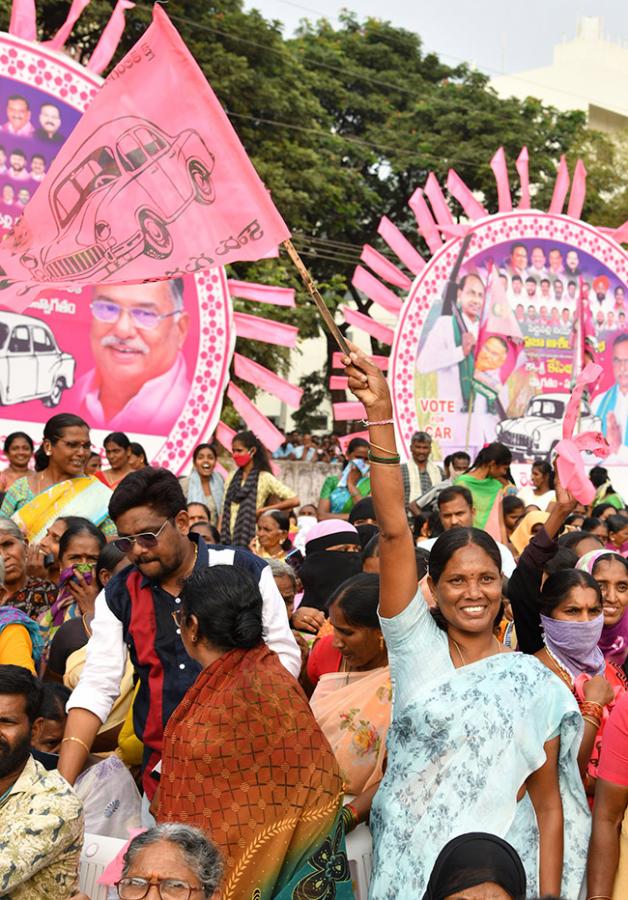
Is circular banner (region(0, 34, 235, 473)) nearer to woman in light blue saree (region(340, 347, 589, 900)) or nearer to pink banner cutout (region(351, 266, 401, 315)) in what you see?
pink banner cutout (region(351, 266, 401, 315))

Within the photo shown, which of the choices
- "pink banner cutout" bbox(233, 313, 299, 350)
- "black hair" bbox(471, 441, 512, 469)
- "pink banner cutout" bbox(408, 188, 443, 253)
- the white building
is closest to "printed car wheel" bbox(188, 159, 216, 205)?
"black hair" bbox(471, 441, 512, 469)

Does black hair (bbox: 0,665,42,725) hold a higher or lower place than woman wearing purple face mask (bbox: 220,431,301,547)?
lower

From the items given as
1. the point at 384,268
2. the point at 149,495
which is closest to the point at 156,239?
the point at 149,495

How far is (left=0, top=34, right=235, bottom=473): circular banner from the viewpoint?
8.66 metres

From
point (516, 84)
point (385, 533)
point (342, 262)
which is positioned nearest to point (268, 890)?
point (385, 533)

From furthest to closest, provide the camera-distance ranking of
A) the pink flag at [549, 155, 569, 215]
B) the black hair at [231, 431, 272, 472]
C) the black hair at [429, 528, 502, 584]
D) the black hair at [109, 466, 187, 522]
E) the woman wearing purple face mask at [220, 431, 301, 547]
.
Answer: the pink flag at [549, 155, 569, 215] → the black hair at [231, 431, 272, 472] → the woman wearing purple face mask at [220, 431, 301, 547] → the black hair at [109, 466, 187, 522] → the black hair at [429, 528, 502, 584]

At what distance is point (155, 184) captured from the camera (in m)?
4.00

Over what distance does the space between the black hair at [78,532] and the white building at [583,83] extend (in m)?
37.1

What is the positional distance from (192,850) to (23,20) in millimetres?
7286

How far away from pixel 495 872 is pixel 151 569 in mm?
1423

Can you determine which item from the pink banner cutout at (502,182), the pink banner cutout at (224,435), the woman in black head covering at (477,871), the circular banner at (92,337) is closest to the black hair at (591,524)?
the pink banner cutout at (224,435)

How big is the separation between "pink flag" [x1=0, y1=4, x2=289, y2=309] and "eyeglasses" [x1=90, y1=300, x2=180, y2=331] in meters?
Answer: 4.91

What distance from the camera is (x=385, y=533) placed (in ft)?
10.1

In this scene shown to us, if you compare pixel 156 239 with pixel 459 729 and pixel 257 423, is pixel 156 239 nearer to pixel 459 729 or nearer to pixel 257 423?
pixel 459 729
